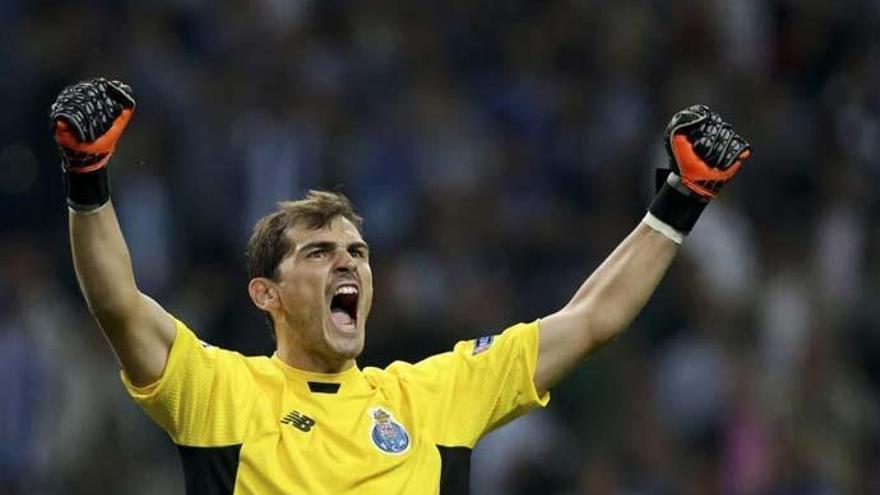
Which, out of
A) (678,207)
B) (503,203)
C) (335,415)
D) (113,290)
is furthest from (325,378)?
(503,203)

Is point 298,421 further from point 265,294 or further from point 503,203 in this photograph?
point 503,203

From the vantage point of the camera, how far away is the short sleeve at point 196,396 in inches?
221

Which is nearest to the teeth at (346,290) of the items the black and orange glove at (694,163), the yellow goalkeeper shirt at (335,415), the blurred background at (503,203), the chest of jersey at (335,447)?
the yellow goalkeeper shirt at (335,415)

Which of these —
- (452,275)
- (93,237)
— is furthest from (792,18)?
(93,237)

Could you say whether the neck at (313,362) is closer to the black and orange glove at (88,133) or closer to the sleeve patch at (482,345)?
the sleeve patch at (482,345)

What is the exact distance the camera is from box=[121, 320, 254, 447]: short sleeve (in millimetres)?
5617

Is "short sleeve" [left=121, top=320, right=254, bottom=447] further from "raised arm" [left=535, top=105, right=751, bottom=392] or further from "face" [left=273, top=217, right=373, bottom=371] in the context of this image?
"raised arm" [left=535, top=105, right=751, bottom=392]

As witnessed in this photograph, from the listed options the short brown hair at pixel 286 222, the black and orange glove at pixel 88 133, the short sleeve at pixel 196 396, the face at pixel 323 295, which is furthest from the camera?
the short brown hair at pixel 286 222

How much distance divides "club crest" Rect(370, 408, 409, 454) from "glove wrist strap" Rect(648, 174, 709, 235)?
102 centimetres

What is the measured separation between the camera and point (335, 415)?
19.6 ft

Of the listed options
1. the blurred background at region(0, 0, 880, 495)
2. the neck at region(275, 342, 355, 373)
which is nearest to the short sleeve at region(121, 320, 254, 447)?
the neck at region(275, 342, 355, 373)

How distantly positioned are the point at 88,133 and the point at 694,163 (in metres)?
1.85

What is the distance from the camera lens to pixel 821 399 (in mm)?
10742

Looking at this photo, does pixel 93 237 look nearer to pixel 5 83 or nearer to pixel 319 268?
pixel 319 268
